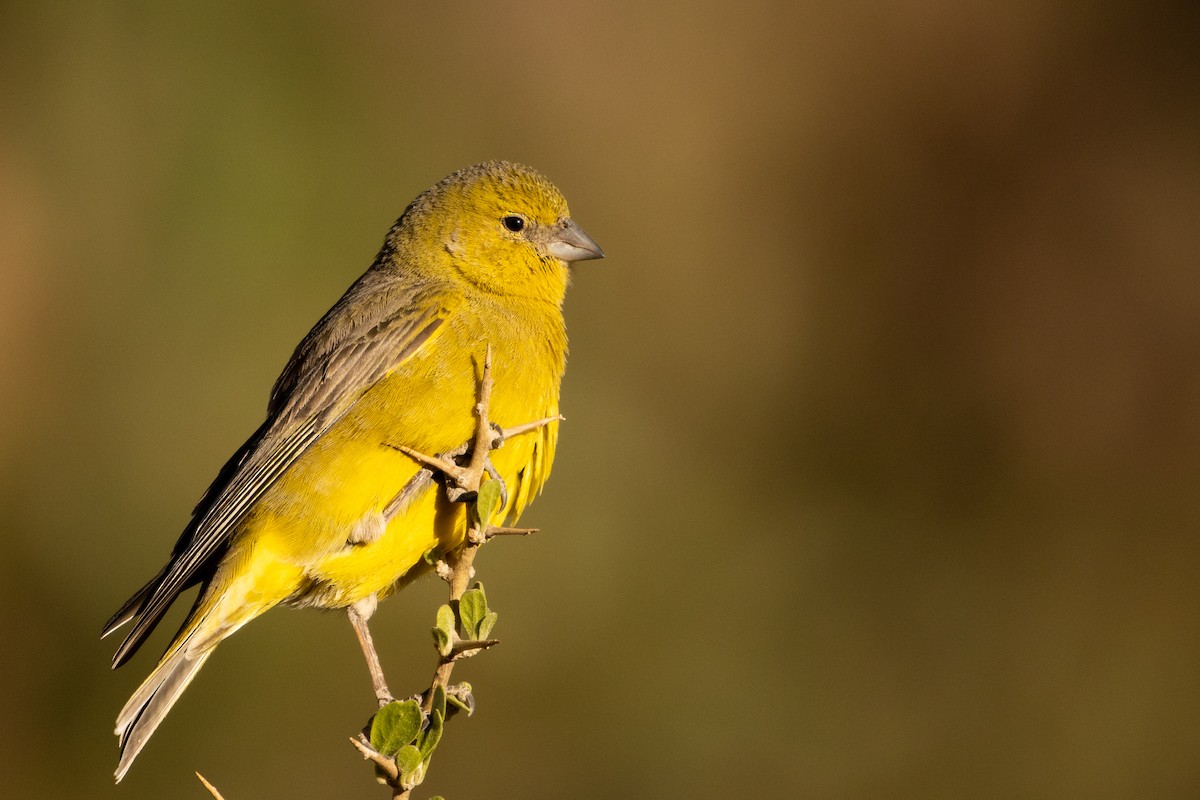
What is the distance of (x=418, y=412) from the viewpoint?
13.5ft

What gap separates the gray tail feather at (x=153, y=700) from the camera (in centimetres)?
399

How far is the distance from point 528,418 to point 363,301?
886 millimetres

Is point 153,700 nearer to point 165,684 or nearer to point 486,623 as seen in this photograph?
point 165,684

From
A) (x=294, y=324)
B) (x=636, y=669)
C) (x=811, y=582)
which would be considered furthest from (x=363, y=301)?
(x=811, y=582)

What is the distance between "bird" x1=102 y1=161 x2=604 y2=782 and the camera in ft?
13.3

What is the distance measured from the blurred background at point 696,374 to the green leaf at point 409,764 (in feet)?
9.92

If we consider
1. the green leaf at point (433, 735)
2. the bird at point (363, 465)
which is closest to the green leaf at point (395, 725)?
the green leaf at point (433, 735)

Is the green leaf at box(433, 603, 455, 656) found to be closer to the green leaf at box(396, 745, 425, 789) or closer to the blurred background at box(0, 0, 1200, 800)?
the green leaf at box(396, 745, 425, 789)

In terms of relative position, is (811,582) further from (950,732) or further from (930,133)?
(930,133)

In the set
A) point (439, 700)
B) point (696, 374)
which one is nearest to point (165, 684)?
point (439, 700)

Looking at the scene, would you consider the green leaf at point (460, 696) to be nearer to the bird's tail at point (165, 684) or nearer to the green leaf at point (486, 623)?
the green leaf at point (486, 623)

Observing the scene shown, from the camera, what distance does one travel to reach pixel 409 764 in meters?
2.90

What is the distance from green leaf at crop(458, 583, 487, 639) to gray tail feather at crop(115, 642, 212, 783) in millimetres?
1511

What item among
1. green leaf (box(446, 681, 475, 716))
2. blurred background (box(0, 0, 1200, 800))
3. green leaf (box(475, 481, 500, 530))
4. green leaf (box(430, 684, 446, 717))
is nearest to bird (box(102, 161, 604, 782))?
green leaf (box(446, 681, 475, 716))
